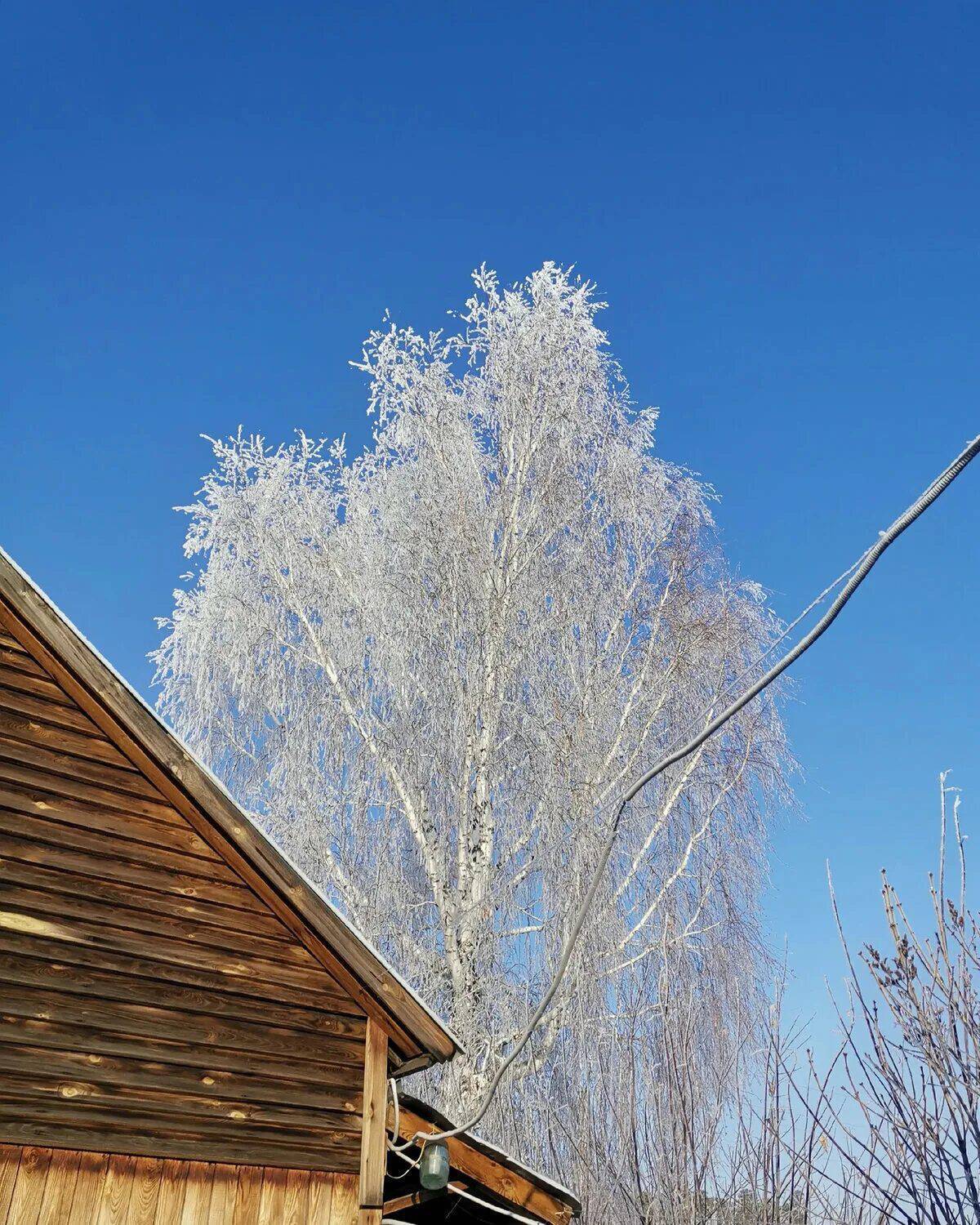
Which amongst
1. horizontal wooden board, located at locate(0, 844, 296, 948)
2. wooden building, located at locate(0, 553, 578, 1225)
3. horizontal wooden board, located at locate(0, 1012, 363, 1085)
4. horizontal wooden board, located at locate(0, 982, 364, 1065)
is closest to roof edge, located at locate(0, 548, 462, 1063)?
wooden building, located at locate(0, 553, 578, 1225)

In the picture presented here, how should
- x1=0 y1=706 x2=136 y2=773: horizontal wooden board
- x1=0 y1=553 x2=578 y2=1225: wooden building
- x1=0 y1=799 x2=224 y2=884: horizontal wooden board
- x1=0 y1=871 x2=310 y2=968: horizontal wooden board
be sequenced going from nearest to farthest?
x1=0 y1=553 x2=578 y2=1225: wooden building, x1=0 y1=871 x2=310 y2=968: horizontal wooden board, x1=0 y1=799 x2=224 y2=884: horizontal wooden board, x1=0 y1=706 x2=136 y2=773: horizontal wooden board

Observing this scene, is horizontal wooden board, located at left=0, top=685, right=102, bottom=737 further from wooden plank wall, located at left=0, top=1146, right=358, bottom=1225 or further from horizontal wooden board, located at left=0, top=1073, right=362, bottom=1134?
wooden plank wall, located at left=0, top=1146, right=358, bottom=1225

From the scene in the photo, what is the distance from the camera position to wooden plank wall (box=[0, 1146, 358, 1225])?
4.32 meters

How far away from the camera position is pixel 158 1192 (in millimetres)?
4598

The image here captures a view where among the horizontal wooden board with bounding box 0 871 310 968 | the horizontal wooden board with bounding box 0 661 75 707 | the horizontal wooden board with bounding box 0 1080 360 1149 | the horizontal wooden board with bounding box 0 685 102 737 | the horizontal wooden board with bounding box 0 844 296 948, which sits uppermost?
the horizontal wooden board with bounding box 0 661 75 707

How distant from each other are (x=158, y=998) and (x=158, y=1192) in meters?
0.77

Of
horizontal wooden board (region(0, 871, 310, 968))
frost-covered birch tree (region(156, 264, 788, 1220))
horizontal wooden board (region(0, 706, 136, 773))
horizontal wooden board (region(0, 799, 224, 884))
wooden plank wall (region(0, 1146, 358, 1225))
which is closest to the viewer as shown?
wooden plank wall (region(0, 1146, 358, 1225))

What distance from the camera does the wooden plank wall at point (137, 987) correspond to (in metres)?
4.60

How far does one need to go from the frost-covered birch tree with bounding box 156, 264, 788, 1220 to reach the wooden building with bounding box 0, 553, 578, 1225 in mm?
4819

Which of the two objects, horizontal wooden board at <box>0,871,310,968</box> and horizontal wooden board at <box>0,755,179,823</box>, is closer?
horizontal wooden board at <box>0,871,310,968</box>

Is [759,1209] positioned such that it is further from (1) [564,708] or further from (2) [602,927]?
(1) [564,708]

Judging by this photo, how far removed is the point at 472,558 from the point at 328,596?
1836 millimetres

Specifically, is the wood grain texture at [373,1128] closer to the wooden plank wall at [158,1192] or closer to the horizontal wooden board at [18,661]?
the wooden plank wall at [158,1192]

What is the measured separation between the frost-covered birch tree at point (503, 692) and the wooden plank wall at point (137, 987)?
16.4 feet
